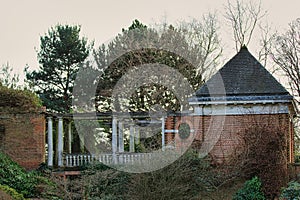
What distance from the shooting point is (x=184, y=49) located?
31.5m

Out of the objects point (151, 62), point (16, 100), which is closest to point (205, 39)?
point (151, 62)

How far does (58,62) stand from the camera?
34.8m

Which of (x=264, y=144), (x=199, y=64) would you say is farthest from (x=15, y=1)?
(x=199, y=64)

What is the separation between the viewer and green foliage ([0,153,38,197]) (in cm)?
1919

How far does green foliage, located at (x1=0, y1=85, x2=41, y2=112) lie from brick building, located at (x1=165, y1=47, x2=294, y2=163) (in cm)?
584

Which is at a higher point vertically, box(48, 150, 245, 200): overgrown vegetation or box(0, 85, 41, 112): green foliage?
box(0, 85, 41, 112): green foliage

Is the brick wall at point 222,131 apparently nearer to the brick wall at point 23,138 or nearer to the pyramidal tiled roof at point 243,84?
the pyramidal tiled roof at point 243,84

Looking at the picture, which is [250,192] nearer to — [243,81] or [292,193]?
[292,193]

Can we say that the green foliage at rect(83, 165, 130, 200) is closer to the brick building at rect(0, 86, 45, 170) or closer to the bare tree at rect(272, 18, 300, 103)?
the brick building at rect(0, 86, 45, 170)

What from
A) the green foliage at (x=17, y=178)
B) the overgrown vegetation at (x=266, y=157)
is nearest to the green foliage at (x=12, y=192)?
the green foliage at (x=17, y=178)

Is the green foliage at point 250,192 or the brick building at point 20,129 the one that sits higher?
the brick building at point 20,129

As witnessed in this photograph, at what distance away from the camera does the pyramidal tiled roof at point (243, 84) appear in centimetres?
2106

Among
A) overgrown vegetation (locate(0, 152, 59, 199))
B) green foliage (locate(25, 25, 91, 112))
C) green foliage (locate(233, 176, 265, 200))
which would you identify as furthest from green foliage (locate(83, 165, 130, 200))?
green foliage (locate(25, 25, 91, 112))

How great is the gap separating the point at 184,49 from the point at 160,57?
1.61 metres
